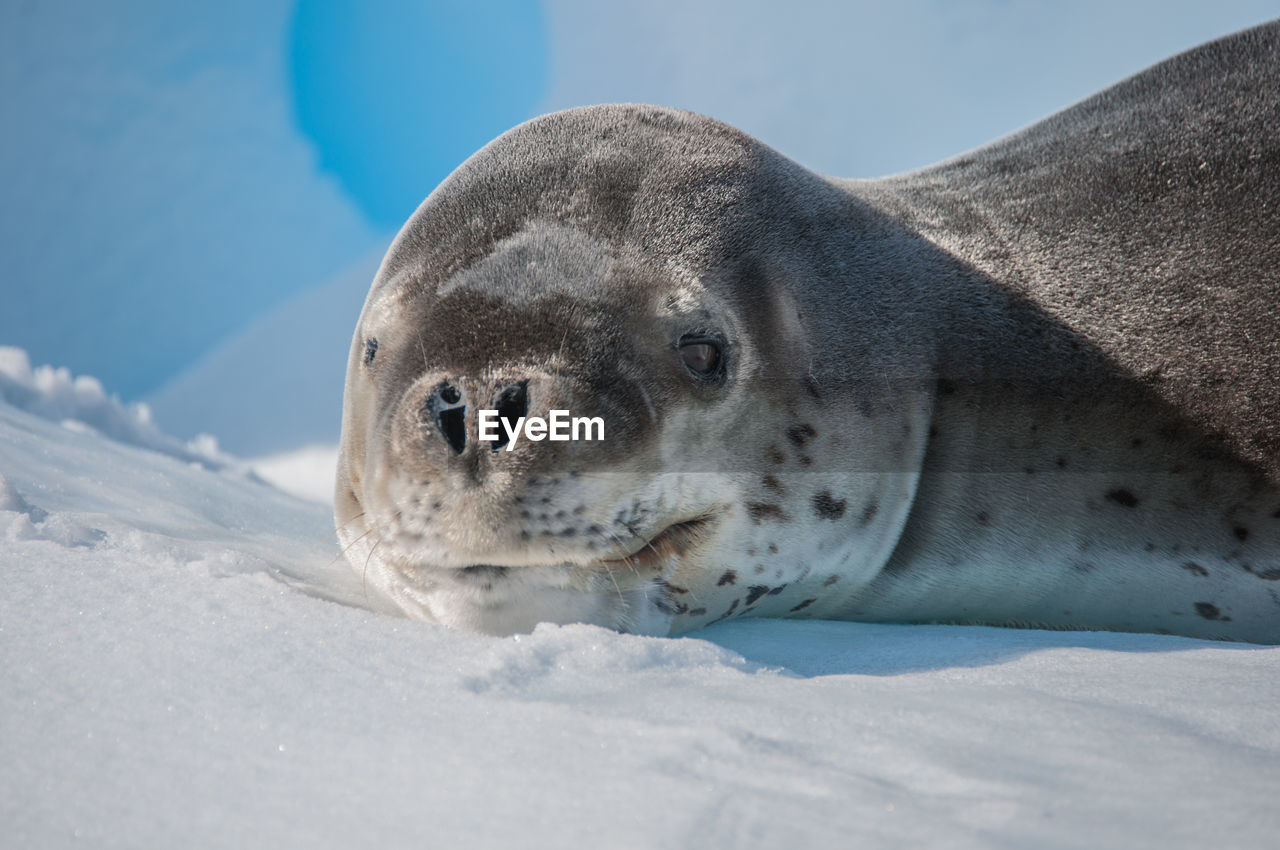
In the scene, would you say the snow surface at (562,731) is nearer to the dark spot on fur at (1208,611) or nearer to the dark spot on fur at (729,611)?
the dark spot on fur at (729,611)

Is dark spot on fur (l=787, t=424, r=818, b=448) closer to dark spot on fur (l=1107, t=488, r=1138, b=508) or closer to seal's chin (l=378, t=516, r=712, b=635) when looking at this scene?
seal's chin (l=378, t=516, r=712, b=635)

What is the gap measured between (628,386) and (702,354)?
25cm

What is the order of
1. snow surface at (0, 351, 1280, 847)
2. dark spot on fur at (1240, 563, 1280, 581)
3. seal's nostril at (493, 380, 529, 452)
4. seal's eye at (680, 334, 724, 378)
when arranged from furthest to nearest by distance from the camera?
dark spot on fur at (1240, 563, 1280, 581) → seal's eye at (680, 334, 724, 378) → seal's nostril at (493, 380, 529, 452) → snow surface at (0, 351, 1280, 847)

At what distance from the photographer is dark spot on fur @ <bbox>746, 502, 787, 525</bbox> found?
2031 millimetres

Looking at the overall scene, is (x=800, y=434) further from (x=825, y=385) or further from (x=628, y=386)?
(x=628, y=386)

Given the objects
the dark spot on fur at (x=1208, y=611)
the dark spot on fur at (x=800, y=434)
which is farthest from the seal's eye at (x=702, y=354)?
the dark spot on fur at (x=1208, y=611)

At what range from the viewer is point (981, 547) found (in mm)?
2354

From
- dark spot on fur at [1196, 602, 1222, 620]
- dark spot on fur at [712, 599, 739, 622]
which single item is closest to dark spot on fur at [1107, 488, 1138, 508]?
dark spot on fur at [1196, 602, 1222, 620]

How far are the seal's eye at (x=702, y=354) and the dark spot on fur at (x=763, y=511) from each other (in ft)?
0.98

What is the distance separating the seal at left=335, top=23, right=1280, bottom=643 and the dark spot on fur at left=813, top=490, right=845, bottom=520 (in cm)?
1

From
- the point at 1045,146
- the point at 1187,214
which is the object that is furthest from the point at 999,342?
the point at 1045,146

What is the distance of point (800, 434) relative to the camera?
2.15 meters

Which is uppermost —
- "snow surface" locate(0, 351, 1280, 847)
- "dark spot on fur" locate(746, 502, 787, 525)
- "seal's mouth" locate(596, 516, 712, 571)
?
"dark spot on fur" locate(746, 502, 787, 525)

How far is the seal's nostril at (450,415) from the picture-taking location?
1663 millimetres
